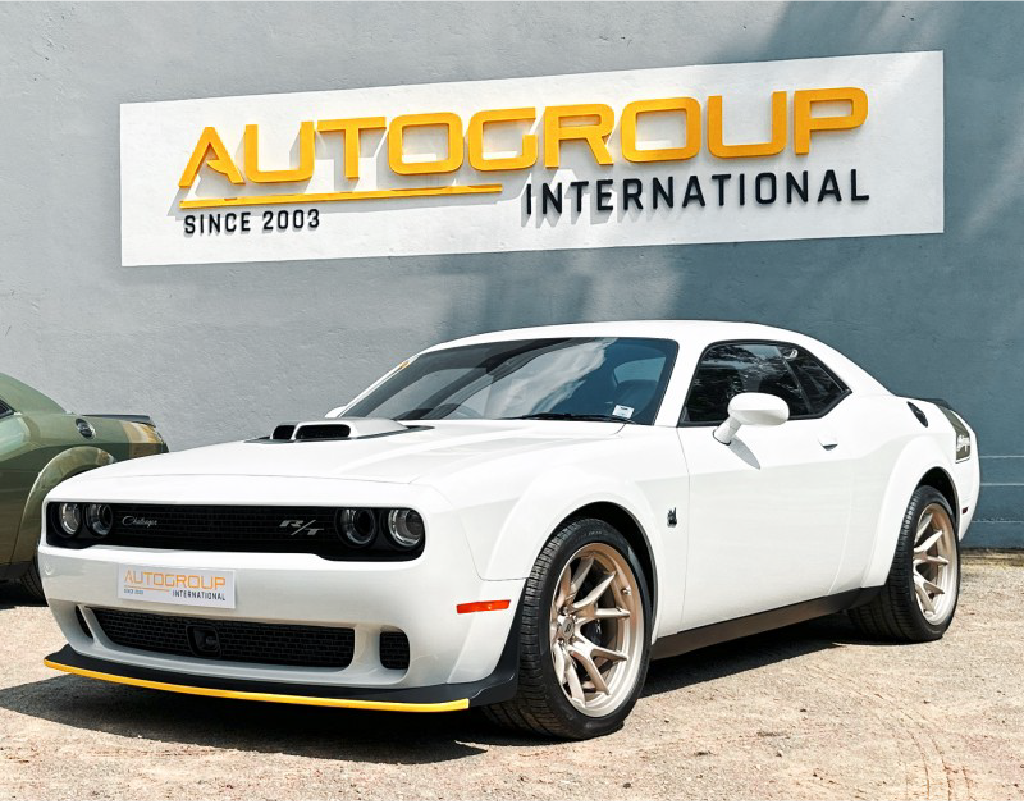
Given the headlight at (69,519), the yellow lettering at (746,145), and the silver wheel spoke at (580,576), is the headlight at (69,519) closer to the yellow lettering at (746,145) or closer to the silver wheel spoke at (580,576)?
the silver wheel spoke at (580,576)

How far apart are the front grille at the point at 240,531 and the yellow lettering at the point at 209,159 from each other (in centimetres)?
768

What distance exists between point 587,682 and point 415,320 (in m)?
7.14

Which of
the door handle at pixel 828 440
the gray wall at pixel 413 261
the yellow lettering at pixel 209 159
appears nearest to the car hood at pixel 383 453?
the door handle at pixel 828 440

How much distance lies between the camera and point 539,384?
5590mm

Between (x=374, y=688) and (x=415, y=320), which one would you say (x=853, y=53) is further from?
(x=374, y=688)

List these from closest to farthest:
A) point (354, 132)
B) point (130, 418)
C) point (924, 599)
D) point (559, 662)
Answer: point (559, 662), point (924, 599), point (130, 418), point (354, 132)

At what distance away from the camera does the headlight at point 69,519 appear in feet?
16.2

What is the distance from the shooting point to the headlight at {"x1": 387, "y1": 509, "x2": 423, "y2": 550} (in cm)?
422

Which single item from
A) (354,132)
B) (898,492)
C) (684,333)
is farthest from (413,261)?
(684,333)

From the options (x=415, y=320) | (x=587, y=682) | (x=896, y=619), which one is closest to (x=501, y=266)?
(x=415, y=320)

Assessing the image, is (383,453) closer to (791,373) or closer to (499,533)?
(499,533)

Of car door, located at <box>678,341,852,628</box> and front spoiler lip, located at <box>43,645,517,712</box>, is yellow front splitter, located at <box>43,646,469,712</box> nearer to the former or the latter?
front spoiler lip, located at <box>43,645,517,712</box>

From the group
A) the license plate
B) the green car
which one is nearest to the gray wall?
the green car

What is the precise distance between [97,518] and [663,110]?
742 cm
